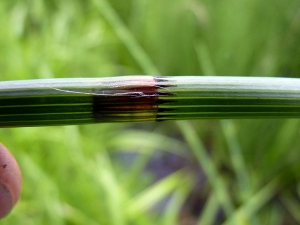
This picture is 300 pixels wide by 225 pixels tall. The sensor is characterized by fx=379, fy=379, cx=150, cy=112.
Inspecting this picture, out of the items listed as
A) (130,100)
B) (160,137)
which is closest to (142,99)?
(130,100)

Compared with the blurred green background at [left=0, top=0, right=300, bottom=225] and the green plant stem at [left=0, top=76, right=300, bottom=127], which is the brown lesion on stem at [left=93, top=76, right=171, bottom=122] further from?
the blurred green background at [left=0, top=0, right=300, bottom=225]

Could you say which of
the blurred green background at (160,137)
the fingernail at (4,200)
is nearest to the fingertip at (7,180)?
the fingernail at (4,200)

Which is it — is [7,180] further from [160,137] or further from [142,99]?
[160,137]

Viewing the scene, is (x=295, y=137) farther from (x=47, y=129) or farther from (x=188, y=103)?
(x=188, y=103)

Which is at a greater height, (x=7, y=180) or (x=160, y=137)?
(x=160, y=137)

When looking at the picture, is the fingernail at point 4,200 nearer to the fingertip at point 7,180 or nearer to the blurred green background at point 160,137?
the fingertip at point 7,180

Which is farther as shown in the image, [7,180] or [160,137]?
[160,137]

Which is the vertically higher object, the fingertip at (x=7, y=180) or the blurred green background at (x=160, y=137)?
the blurred green background at (x=160, y=137)
